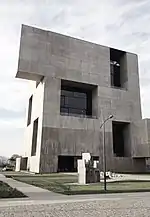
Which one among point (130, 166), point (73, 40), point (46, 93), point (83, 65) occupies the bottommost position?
point (130, 166)

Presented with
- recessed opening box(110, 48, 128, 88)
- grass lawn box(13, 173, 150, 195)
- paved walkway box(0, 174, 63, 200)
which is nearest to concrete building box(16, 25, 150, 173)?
recessed opening box(110, 48, 128, 88)

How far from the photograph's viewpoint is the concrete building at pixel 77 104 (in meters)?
43.8

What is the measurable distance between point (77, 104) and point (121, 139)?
1288 centimetres

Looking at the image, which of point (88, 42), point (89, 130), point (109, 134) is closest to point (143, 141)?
point (109, 134)

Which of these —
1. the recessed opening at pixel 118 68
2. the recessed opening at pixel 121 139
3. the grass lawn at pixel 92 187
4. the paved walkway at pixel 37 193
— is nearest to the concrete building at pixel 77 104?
the recessed opening at pixel 121 139

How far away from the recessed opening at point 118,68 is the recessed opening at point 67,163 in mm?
19992

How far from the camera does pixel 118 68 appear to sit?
57500 millimetres

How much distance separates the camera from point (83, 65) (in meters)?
48.9

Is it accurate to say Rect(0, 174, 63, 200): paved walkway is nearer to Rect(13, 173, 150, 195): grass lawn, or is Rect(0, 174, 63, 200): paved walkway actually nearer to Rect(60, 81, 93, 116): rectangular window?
Rect(13, 173, 150, 195): grass lawn

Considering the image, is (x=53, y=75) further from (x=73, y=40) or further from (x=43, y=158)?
(x=43, y=158)

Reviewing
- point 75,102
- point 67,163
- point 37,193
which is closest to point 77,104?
point 75,102

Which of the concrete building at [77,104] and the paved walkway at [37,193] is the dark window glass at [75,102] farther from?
the paved walkway at [37,193]

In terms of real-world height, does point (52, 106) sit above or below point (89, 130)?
above

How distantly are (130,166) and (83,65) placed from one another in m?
23.1
